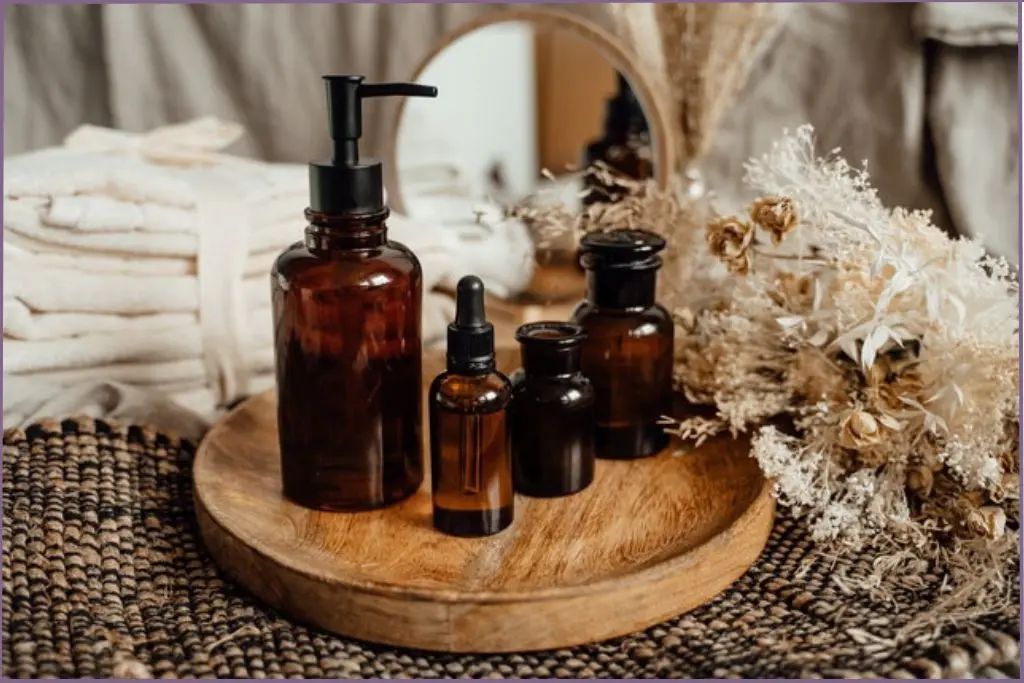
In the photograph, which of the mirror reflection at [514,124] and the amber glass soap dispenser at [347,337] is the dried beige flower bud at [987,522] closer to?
the amber glass soap dispenser at [347,337]

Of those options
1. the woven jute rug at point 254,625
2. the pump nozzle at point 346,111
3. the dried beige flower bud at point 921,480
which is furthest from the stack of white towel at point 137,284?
the dried beige flower bud at point 921,480

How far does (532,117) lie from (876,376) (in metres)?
0.66

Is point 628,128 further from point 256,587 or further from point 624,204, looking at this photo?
point 256,587

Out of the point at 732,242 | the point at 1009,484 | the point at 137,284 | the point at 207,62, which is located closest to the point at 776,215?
the point at 732,242

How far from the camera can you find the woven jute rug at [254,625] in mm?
640

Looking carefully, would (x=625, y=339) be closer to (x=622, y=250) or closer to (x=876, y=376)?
(x=622, y=250)

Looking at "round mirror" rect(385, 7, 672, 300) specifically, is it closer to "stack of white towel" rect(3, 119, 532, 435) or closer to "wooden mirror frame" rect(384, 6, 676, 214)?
"wooden mirror frame" rect(384, 6, 676, 214)

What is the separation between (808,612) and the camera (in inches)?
27.6

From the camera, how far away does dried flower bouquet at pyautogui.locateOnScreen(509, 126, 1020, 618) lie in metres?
0.75

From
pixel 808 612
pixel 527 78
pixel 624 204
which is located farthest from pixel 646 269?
pixel 527 78

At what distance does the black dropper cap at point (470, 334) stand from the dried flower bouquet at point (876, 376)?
0.18 metres

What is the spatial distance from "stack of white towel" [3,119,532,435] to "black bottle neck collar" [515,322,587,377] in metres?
0.19

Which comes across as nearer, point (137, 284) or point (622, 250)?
point (622, 250)

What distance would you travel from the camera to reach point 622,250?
79 centimetres
